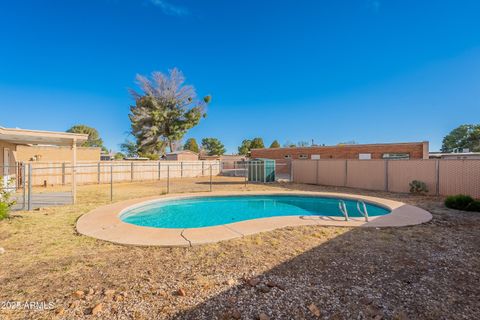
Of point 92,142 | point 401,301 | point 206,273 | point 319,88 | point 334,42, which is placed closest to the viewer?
point 401,301

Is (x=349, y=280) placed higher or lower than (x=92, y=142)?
lower

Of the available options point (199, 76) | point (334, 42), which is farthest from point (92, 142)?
point (334, 42)

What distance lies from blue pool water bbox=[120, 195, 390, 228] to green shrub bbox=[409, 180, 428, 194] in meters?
3.69

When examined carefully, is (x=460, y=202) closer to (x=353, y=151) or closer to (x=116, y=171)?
(x=353, y=151)

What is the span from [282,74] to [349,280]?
2061 cm

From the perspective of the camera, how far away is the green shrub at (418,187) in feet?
35.4

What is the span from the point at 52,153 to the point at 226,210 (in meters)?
16.2

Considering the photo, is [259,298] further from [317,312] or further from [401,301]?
[401,301]

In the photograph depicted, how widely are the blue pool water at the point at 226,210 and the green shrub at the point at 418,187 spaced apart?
3.69 meters

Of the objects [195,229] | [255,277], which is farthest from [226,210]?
[255,277]

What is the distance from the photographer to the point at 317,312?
237 cm

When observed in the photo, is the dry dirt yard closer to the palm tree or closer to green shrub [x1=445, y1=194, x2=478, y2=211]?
green shrub [x1=445, y1=194, x2=478, y2=211]

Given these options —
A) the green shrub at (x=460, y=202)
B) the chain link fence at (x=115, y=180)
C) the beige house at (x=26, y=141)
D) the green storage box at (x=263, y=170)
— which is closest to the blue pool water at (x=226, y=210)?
the chain link fence at (x=115, y=180)

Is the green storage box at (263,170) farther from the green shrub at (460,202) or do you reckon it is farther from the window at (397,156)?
the green shrub at (460,202)
